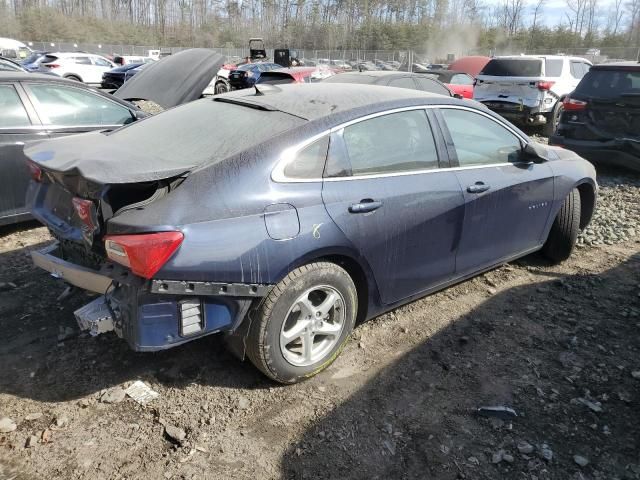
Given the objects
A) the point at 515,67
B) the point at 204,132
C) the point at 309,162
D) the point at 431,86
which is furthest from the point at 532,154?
the point at 515,67

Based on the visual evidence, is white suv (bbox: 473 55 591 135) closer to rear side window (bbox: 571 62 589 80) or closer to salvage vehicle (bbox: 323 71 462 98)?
rear side window (bbox: 571 62 589 80)

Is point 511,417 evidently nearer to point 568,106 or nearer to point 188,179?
point 188,179

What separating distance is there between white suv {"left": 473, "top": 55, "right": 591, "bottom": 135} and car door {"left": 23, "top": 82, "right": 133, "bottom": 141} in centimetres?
851

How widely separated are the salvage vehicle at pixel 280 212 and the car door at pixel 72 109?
204cm

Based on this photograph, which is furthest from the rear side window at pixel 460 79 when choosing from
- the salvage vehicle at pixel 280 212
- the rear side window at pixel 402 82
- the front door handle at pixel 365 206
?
the front door handle at pixel 365 206

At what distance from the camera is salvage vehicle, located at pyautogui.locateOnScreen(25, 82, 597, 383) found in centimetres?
255

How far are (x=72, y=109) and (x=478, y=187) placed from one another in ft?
13.7

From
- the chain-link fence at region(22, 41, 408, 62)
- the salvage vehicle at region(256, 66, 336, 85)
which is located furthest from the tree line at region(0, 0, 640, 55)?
the salvage vehicle at region(256, 66, 336, 85)

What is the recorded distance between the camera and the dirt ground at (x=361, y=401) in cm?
251

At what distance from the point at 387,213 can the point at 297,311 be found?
0.79m

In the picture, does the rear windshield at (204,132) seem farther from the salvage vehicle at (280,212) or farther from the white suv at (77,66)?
the white suv at (77,66)

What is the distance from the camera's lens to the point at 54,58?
74.7ft

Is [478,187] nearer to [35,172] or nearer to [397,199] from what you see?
[397,199]

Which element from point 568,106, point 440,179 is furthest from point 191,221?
point 568,106
